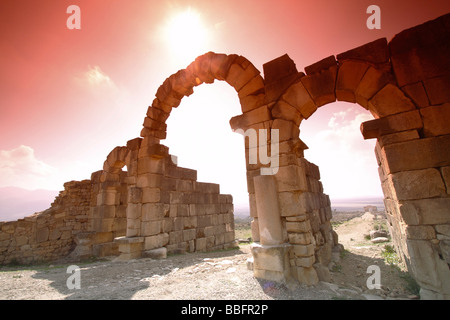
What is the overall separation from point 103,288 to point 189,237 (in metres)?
4.62

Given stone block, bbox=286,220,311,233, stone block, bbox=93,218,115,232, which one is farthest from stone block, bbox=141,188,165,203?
stone block, bbox=286,220,311,233

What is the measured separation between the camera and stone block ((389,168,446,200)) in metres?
3.08

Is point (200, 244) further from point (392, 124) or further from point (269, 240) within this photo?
point (392, 124)

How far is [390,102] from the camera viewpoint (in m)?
3.57

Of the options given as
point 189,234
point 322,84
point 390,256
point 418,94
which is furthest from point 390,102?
point 189,234

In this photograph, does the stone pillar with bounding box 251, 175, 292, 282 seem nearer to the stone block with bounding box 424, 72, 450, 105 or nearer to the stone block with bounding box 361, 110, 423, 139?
the stone block with bounding box 361, 110, 423, 139

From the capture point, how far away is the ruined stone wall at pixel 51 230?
28.5 feet

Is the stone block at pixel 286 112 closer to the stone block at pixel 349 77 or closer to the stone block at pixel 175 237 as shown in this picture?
the stone block at pixel 349 77

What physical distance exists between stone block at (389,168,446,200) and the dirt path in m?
1.53

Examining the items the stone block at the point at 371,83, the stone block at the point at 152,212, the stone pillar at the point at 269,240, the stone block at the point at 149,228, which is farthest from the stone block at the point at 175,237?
the stone block at the point at 371,83

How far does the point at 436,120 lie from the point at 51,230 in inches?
514

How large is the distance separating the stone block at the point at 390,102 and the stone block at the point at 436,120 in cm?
22

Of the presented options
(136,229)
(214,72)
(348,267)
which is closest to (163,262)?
(136,229)
